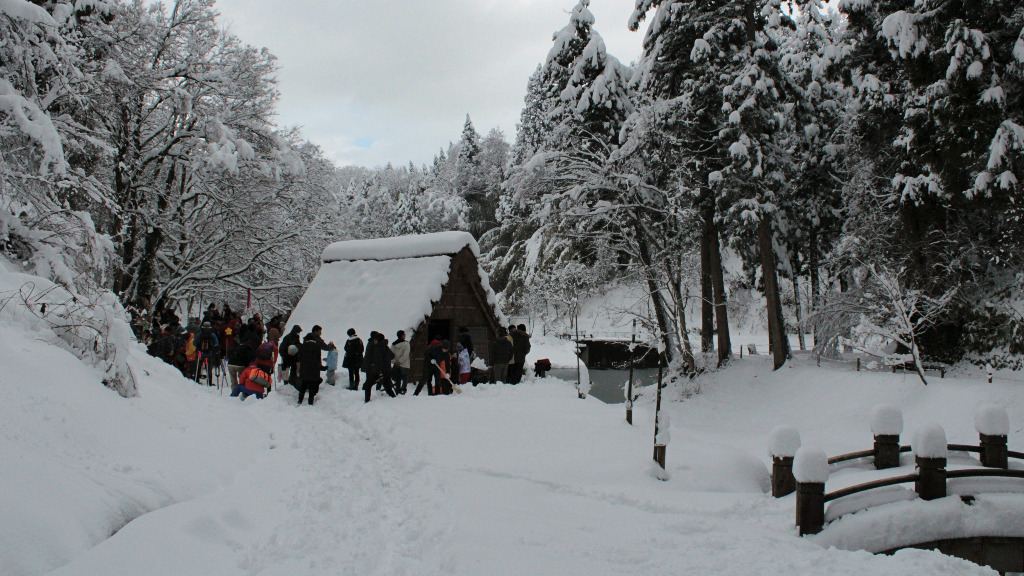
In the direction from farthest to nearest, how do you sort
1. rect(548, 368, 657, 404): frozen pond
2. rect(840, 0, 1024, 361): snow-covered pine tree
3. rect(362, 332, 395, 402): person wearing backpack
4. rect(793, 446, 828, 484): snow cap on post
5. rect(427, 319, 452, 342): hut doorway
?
1. rect(548, 368, 657, 404): frozen pond
2. rect(427, 319, 452, 342): hut doorway
3. rect(840, 0, 1024, 361): snow-covered pine tree
4. rect(362, 332, 395, 402): person wearing backpack
5. rect(793, 446, 828, 484): snow cap on post

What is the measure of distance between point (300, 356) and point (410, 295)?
15.2ft

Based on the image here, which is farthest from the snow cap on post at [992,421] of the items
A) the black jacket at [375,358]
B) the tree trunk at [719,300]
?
the tree trunk at [719,300]

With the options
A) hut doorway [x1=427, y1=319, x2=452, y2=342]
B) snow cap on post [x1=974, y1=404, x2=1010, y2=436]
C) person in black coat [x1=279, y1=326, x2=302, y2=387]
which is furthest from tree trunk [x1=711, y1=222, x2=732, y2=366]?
snow cap on post [x1=974, y1=404, x2=1010, y2=436]

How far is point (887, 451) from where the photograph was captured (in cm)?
786

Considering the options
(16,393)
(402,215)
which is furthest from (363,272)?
(402,215)

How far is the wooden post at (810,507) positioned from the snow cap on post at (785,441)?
0.97 m

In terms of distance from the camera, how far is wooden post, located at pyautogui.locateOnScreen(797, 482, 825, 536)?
6.51 m

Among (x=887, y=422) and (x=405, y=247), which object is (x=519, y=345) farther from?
(x=887, y=422)

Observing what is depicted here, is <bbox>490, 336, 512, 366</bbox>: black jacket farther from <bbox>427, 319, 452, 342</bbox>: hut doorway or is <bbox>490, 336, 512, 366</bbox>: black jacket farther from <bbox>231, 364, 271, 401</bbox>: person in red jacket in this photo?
<bbox>231, 364, 271, 401</bbox>: person in red jacket

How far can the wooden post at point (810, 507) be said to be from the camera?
21.4 feet

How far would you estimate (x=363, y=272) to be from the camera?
20.0 meters

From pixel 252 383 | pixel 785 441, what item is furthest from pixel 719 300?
pixel 252 383

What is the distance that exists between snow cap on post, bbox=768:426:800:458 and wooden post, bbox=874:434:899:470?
4.01 ft

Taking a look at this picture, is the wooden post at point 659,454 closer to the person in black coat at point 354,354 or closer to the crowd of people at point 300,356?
the crowd of people at point 300,356
